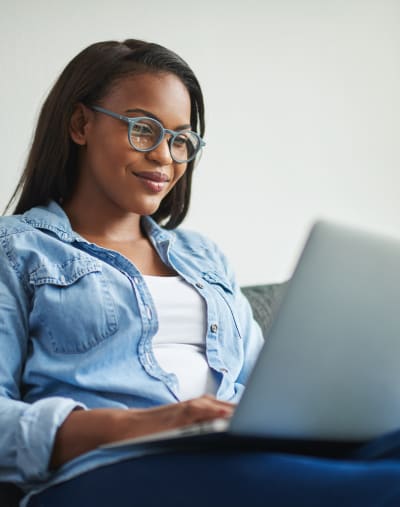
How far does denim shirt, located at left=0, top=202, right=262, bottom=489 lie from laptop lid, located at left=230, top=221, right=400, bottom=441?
0.43 metres

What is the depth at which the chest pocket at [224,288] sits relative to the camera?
1431mm

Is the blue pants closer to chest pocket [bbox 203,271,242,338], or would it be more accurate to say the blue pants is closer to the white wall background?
chest pocket [bbox 203,271,242,338]

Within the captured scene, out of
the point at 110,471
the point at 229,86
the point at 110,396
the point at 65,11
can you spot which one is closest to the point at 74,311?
the point at 110,396

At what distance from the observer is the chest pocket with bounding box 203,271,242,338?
143cm

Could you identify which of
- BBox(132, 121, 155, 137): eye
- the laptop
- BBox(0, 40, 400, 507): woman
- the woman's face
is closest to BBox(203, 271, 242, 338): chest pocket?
BBox(0, 40, 400, 507): woman

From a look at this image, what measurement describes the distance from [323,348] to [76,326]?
0.53 meters

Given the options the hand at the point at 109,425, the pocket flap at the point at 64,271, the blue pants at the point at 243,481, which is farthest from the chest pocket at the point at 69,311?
the blue pants at the point at 243,481

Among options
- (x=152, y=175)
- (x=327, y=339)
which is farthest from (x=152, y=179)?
(x=327, y=339)

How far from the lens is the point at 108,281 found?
4.20ft

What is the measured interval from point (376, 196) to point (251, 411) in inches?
71.6

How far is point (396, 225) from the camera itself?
252 centimetres

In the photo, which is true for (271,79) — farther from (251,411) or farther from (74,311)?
(251,411)

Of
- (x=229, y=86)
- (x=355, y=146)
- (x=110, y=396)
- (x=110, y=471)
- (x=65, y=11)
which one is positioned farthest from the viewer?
(x=355, y=146)

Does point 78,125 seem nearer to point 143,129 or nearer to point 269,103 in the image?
point 143,129
